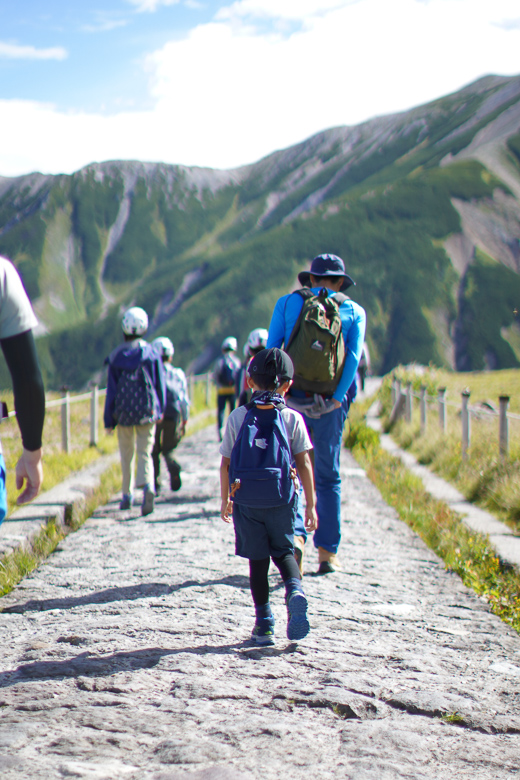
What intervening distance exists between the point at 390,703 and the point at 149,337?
143 meters

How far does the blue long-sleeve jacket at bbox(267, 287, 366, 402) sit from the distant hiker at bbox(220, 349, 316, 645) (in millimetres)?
1046

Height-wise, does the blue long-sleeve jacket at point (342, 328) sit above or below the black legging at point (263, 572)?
above

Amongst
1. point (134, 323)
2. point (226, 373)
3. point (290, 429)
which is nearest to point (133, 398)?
point (134, 323)

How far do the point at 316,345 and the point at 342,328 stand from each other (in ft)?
1.21

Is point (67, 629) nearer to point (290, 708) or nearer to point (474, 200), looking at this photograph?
point (290, 708)

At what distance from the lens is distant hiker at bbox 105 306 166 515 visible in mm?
6684

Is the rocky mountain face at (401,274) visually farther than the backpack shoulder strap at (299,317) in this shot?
Yes

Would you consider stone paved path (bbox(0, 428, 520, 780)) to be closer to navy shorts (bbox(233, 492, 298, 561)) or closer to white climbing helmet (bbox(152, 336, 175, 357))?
navy shorts (bbox(233, 492, 298, 561))

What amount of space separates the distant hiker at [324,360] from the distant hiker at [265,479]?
36.5 inches

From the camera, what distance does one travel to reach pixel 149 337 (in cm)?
14438

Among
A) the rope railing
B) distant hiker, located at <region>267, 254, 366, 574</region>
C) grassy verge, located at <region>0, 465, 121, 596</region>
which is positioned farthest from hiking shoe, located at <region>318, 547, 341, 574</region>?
the rope railing

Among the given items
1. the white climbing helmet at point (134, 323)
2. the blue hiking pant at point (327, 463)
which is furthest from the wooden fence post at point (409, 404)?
the blue hiking pant at point (327, 463)

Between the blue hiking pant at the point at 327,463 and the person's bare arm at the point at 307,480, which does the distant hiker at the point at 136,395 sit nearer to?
the blue hiking pant at the point at 327,463

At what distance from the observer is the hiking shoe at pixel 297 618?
329cm
